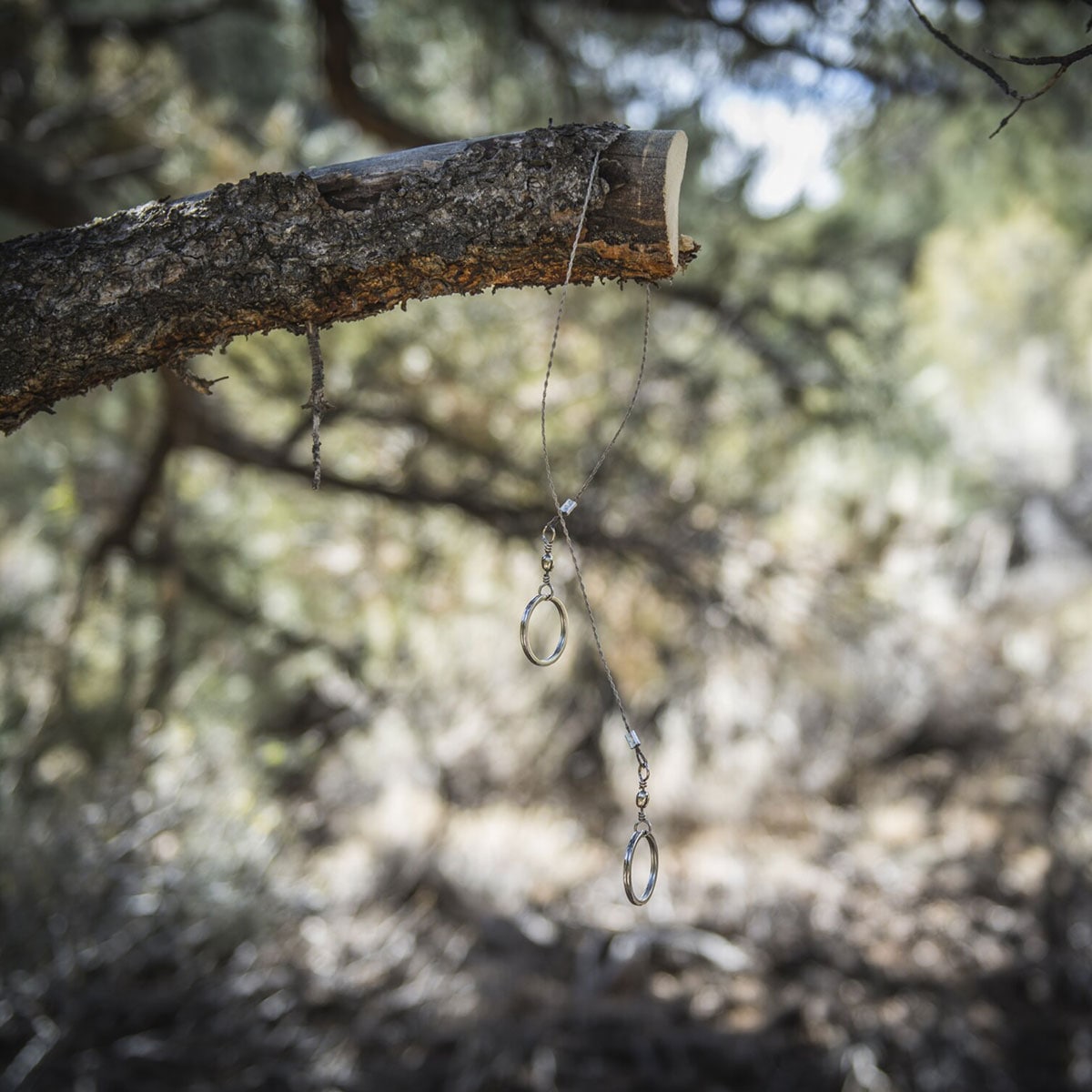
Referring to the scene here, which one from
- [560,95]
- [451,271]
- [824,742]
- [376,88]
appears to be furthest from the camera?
[824,742]

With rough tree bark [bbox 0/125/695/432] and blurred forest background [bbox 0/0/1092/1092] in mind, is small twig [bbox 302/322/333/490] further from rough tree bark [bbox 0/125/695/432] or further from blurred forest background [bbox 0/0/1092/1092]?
blurred forest background [bbox 0/0/1092/1092]

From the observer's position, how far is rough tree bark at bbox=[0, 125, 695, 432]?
1.28m

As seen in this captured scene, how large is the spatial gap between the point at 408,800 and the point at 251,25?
4447 mm

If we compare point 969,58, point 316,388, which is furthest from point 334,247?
point 969,58

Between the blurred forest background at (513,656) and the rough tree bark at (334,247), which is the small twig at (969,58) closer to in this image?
the rough tree bark at (334,247)

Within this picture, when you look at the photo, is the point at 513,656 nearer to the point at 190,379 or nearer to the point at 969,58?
the point at 190,379

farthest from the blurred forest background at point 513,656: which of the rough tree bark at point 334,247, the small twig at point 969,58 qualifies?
the rough tree bark at point 334,247

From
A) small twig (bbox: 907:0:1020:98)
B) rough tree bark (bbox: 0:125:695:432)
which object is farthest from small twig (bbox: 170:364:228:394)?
small twig (bbox: 907:0:1020:98)

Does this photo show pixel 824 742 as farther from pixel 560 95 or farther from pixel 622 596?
pixel 560 95

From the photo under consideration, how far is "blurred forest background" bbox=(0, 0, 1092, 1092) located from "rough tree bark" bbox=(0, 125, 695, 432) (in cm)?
219

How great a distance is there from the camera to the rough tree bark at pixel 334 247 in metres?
1.28

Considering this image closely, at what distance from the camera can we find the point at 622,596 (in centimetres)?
445

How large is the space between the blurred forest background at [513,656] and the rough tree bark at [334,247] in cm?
219

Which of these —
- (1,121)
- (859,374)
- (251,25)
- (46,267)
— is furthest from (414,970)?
(251,25)
